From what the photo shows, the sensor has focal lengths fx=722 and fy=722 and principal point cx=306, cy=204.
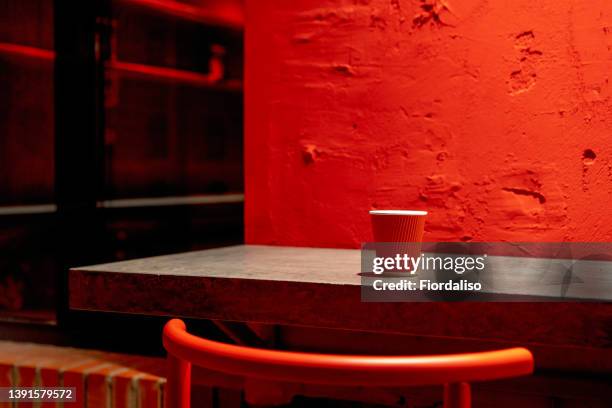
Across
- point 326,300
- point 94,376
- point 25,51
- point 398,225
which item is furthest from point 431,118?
point 25,51

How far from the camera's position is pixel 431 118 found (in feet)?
5.82

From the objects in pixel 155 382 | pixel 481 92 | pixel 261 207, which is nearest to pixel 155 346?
pixel 155 382

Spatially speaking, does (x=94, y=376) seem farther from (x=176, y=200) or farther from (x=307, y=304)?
(x=176, y=200)

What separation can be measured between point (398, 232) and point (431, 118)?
0.59m

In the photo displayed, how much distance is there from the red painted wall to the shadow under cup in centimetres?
49

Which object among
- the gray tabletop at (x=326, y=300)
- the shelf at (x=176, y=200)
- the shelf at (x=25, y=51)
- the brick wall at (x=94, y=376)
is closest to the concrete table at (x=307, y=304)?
the gray tabletop at (x=326, y=300)

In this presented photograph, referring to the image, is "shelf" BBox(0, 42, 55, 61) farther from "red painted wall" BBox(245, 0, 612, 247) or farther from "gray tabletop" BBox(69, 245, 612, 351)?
"gray tabletop" BBox(69, 245, 612, 351)

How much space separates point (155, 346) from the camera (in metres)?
2.19

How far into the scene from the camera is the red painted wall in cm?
162

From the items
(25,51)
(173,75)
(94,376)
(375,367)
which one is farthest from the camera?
(173,75)

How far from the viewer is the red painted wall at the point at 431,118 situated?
5.32ft

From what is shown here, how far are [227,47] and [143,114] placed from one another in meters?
0.64

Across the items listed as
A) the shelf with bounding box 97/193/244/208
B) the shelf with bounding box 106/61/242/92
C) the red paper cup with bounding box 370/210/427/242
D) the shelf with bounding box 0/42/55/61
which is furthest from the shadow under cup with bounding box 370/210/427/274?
the shelf with bounding box 0/42/55/61

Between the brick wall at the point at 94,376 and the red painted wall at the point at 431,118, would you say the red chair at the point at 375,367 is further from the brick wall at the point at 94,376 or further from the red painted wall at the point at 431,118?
the brick wall at the point at 94,376
